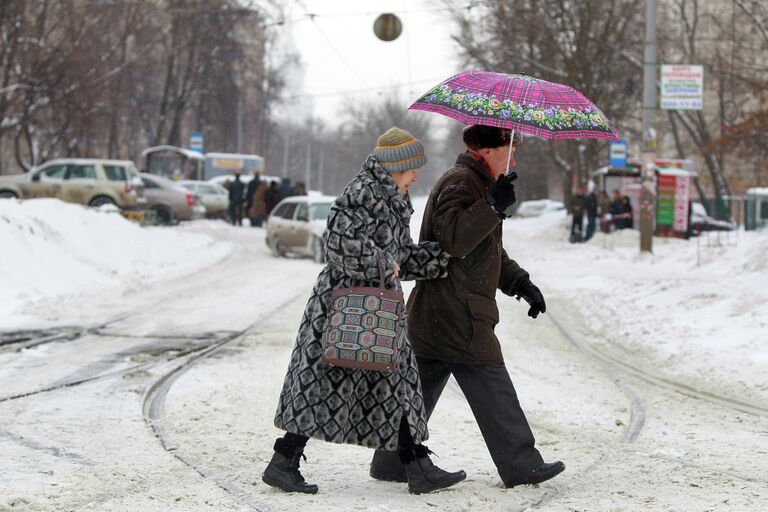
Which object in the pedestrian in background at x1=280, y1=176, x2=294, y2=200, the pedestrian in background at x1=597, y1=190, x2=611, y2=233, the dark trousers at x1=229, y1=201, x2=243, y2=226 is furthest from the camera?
the dark trousers at x1=229, y1=201, x2=243, y2=226

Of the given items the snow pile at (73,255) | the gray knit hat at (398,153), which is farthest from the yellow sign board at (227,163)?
the gray knit hat at (398,153)

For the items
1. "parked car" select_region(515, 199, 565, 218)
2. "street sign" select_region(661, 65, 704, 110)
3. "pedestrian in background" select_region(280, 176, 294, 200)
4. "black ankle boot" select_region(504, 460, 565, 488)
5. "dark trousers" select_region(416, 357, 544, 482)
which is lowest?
"parked car" select_region(515, 199, 565, 218)

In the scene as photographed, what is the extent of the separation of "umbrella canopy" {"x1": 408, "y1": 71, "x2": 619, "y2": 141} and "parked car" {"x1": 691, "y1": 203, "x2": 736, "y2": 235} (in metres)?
26.1

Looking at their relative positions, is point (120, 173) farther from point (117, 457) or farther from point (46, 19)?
point (117, 457)

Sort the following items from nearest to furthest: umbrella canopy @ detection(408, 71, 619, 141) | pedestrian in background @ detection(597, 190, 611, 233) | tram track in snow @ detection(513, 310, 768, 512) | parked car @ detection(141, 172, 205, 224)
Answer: umbrella canopy @ detection(408, 71, 619, 141) → tram track in snow @ detection(513, 310, 768, 512) → pedestrian in background @ detection(597, 190, 611, 233) → parked car @ detection(141, 172, 205, 224)

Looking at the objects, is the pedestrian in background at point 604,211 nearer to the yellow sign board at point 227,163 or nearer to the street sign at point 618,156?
the street sign at point 618,156

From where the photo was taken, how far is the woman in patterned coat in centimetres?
463

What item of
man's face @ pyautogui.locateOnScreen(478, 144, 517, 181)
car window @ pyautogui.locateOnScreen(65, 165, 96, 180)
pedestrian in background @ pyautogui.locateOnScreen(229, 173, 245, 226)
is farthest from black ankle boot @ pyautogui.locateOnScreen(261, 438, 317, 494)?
pedestrian in background @ pyautogui.locateOnScreen(229, 173, 245, 226)

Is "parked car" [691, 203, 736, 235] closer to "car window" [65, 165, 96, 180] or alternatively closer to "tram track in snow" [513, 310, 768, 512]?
"car window" [65, 165, 96, 180]

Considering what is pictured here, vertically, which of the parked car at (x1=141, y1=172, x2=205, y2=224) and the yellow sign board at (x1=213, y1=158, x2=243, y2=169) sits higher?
the yellow sign board at (x1=213, y1=158, x2=243, y2=169)

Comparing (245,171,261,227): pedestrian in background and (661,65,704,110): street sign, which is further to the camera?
(245,171,261,227): pedestrian in background

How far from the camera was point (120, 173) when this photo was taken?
29547 mm

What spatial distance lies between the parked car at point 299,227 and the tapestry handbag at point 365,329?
1699cm

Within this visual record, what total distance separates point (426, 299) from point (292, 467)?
0.92 metres
